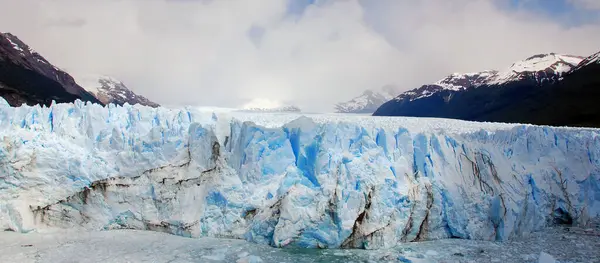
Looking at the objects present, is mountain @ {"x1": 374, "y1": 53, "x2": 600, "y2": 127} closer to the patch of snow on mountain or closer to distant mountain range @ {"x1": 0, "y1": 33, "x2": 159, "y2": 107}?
distant mountain range @ {"x1": 0, "y1": 33, "x2": 159, "y2": 107}

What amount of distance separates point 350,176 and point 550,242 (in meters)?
4.20

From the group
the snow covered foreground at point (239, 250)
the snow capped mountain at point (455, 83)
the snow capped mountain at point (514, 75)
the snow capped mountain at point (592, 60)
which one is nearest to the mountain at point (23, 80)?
the snow covered foreground at point (239, 250)

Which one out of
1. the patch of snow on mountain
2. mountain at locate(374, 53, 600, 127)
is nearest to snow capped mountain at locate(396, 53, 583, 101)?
mountain at locate(374, 53, 600, 127)

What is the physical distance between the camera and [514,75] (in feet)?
173

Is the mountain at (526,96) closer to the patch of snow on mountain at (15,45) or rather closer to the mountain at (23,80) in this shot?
the mountain at (23,80)

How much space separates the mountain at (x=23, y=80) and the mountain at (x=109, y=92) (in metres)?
18.8

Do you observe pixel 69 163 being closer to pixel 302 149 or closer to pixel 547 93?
pixel 302 149

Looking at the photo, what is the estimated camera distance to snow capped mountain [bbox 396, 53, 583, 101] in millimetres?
51094

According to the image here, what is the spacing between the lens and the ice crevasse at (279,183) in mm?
7672

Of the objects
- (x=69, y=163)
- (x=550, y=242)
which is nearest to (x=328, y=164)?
(x=550, y=242)

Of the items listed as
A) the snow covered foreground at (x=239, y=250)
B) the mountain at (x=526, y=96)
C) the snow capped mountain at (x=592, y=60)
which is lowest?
the snow covered foreground at (x=239, y=250)

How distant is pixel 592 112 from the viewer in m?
34.3

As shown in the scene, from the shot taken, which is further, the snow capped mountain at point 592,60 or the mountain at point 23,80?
the snow capped mountain at point 592,60

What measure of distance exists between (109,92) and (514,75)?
74.4m
